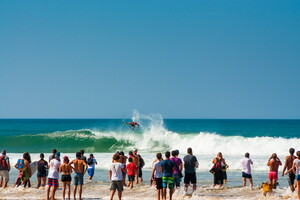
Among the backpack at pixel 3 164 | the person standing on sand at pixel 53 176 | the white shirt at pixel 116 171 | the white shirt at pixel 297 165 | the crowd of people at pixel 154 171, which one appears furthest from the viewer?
the backpack at pixel 3 164

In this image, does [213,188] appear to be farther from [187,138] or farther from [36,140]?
[36,140]

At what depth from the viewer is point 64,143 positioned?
45.3 meters

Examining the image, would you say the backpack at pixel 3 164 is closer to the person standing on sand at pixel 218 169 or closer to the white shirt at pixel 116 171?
the white shirt at pixel 116 171

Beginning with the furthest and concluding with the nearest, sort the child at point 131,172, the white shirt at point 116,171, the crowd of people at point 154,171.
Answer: the child at point 131,172
the crowd of people at point 154,171
the white shirt at point 116,171

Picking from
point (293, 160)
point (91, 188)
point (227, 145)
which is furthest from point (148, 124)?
point (293, 160)

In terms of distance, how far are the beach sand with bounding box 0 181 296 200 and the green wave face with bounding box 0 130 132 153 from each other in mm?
24955

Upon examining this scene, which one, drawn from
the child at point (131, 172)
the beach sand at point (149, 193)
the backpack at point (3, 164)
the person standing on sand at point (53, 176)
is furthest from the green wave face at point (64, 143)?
the person standing on sand at point (53, 176)

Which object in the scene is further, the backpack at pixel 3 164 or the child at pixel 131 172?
the child at pixel 131 172

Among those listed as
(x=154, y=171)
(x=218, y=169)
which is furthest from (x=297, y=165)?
(x=154, y=171)

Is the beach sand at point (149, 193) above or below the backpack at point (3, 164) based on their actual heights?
below

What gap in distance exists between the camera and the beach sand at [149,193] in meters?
12.1

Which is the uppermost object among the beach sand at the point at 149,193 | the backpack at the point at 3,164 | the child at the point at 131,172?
the backpack at the point at 3,164

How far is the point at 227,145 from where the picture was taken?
35812mm

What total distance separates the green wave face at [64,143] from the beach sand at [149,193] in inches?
982
